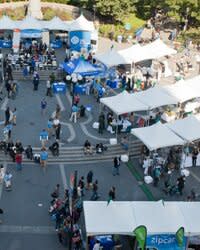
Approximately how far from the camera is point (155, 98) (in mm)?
30000

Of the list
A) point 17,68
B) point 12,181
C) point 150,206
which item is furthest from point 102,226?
point 17,68

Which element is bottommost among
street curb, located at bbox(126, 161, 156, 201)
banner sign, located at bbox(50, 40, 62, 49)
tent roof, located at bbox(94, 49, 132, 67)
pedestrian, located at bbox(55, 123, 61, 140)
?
street curb, located at bbox(126, 161, 156, 201)

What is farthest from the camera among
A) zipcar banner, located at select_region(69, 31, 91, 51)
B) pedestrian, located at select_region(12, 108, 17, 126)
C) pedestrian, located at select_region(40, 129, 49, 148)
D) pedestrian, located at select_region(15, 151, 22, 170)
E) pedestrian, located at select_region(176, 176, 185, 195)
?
zipcar banner, located at select_region(69, 31, 91, 51)

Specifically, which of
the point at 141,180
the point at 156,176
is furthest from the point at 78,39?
the point at 156,176

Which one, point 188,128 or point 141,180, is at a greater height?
point 188,128

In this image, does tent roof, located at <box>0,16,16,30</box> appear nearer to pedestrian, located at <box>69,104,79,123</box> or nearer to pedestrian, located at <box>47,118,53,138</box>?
pedestrian, located at <box>69,104,79,123</box>

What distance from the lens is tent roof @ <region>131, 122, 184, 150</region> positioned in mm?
25141

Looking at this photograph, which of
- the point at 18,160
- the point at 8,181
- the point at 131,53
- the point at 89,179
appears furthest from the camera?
the point at 131,53

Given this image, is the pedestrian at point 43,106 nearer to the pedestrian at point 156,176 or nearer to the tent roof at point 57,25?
the pedestrian at point 156,176

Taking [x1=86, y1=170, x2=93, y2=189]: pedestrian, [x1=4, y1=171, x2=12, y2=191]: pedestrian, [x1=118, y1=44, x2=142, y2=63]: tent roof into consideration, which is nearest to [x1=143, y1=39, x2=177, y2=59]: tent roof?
[x1=118, y1=44, x2=142, y2=63]: tent roof

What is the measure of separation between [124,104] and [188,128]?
4282 millimetres

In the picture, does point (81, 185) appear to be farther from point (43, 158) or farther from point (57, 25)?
point (57, 25)

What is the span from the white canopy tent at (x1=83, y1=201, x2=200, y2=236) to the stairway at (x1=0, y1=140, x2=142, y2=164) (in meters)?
7.02

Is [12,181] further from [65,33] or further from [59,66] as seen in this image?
[65,33]
